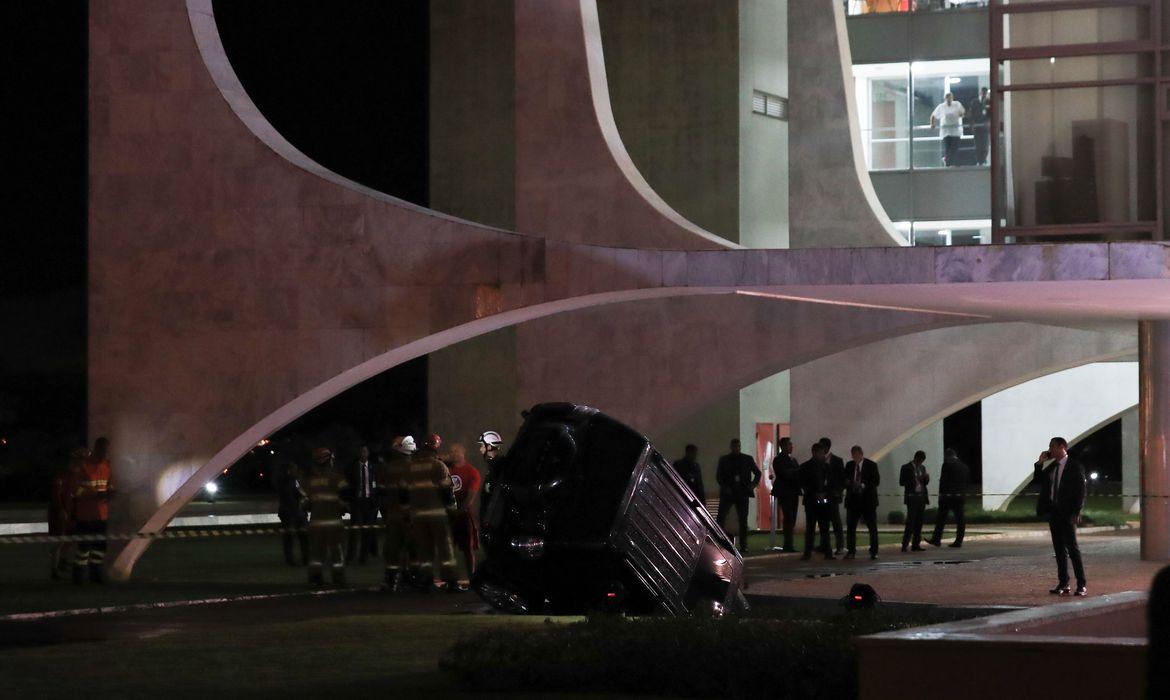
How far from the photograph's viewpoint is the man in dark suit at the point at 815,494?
2390 cm

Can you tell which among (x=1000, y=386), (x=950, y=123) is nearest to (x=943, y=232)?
(x=950, y=123)

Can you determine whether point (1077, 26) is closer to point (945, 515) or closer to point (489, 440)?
point (945, 515)

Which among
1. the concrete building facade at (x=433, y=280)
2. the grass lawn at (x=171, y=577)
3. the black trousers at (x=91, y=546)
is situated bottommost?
the grass lawn at (x=171, y=577)

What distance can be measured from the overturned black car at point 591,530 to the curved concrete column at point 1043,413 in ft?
98.0

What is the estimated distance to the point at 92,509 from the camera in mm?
19188

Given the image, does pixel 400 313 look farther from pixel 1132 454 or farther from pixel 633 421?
pixel 1132 454

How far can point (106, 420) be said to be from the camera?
20.7 m

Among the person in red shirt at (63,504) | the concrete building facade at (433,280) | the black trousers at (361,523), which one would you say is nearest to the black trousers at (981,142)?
the concrete building facade at (433,280)

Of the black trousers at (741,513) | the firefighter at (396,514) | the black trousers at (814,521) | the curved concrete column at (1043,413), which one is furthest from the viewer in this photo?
the curved concrete column at (1043,413)

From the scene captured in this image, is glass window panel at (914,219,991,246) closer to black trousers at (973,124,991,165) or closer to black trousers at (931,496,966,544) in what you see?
black trousers at (973,124,991,165)

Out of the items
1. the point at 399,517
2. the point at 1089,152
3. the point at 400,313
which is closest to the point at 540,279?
the point at 400,313

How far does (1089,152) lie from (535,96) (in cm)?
742

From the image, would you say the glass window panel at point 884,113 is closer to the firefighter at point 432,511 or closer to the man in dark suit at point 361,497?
the man in dark suit at point 361,497

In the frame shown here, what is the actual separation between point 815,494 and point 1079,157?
5.66 metres
